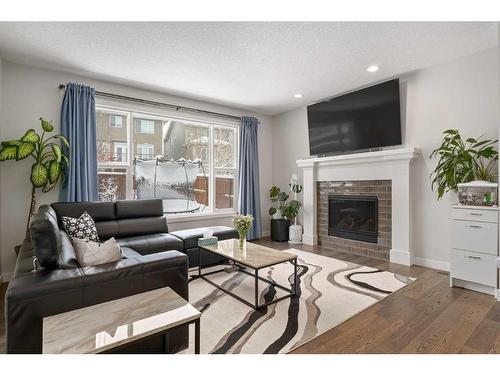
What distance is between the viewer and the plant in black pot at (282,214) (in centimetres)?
515

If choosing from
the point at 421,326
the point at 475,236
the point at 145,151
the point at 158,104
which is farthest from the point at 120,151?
the point at 475,236

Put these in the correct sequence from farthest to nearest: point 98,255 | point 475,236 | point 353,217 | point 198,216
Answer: point 198,216 < point 353,217 < point 475,236 < point 98,255

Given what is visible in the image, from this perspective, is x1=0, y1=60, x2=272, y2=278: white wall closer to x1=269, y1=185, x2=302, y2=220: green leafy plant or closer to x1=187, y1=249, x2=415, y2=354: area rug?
x1=187, y1=249, x2=415, y2=354: area rug

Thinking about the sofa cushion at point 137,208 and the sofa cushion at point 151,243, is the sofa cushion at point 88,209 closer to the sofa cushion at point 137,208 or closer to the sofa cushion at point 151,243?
the sofa cushion at point 137,208

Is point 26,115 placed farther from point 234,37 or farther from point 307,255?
point 307,255

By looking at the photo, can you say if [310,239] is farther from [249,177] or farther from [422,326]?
[422,326]

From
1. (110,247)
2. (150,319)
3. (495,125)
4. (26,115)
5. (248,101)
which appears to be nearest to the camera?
(150,319)

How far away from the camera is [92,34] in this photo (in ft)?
8.68

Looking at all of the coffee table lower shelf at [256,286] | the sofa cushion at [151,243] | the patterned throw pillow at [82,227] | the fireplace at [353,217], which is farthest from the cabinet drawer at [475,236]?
the patterned throw pillow at [82,227]

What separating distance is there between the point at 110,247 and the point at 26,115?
2.68 metres

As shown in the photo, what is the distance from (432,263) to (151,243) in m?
3.59

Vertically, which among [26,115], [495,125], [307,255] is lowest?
[307,255]

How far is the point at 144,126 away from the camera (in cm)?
436

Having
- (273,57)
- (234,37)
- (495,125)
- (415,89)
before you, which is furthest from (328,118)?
(234,37)
